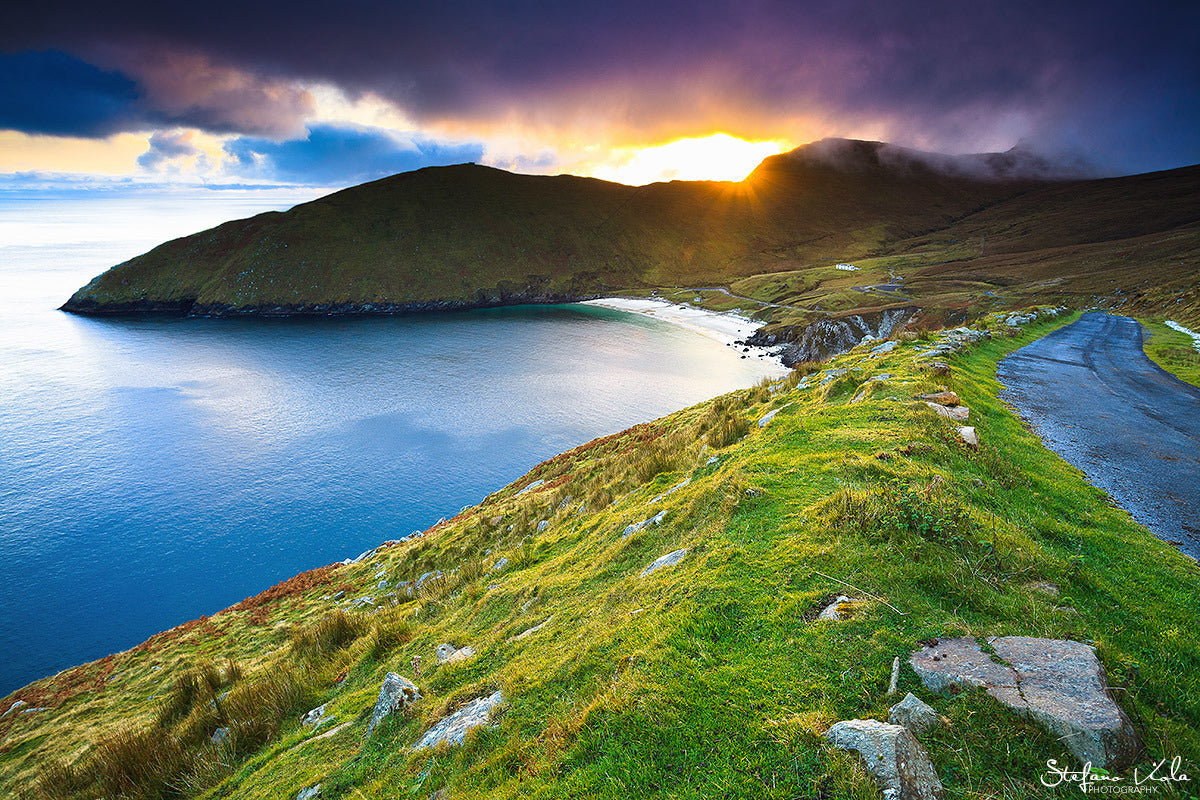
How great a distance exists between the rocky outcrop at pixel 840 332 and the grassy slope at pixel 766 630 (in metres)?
83.3

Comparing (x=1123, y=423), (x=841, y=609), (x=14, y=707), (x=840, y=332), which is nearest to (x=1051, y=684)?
(x=841, y=609)

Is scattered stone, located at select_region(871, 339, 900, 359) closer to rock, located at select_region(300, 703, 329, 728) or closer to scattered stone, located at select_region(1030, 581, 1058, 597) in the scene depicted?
scattered stone, located at select_region(1030, 581, 1058, 597)

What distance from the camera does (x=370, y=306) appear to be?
16300 centimetres

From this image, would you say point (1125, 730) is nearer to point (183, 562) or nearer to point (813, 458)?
point (813, 458)

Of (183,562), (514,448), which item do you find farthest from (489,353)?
(183,562)

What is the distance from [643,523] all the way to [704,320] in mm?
133318

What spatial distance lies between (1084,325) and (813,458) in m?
46.1

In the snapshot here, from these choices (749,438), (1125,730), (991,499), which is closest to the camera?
(1125,730)

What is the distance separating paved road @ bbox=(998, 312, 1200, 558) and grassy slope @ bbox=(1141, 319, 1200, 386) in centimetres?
54

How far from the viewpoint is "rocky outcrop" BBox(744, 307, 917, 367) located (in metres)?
87.2

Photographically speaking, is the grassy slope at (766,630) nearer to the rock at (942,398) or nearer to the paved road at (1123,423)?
the paved road at (1123,423)

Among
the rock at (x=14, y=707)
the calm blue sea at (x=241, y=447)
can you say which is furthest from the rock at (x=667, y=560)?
the calm blue sea at (x=241, y=447)

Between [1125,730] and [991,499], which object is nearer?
[1125,730]

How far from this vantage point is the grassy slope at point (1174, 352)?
825 inches
